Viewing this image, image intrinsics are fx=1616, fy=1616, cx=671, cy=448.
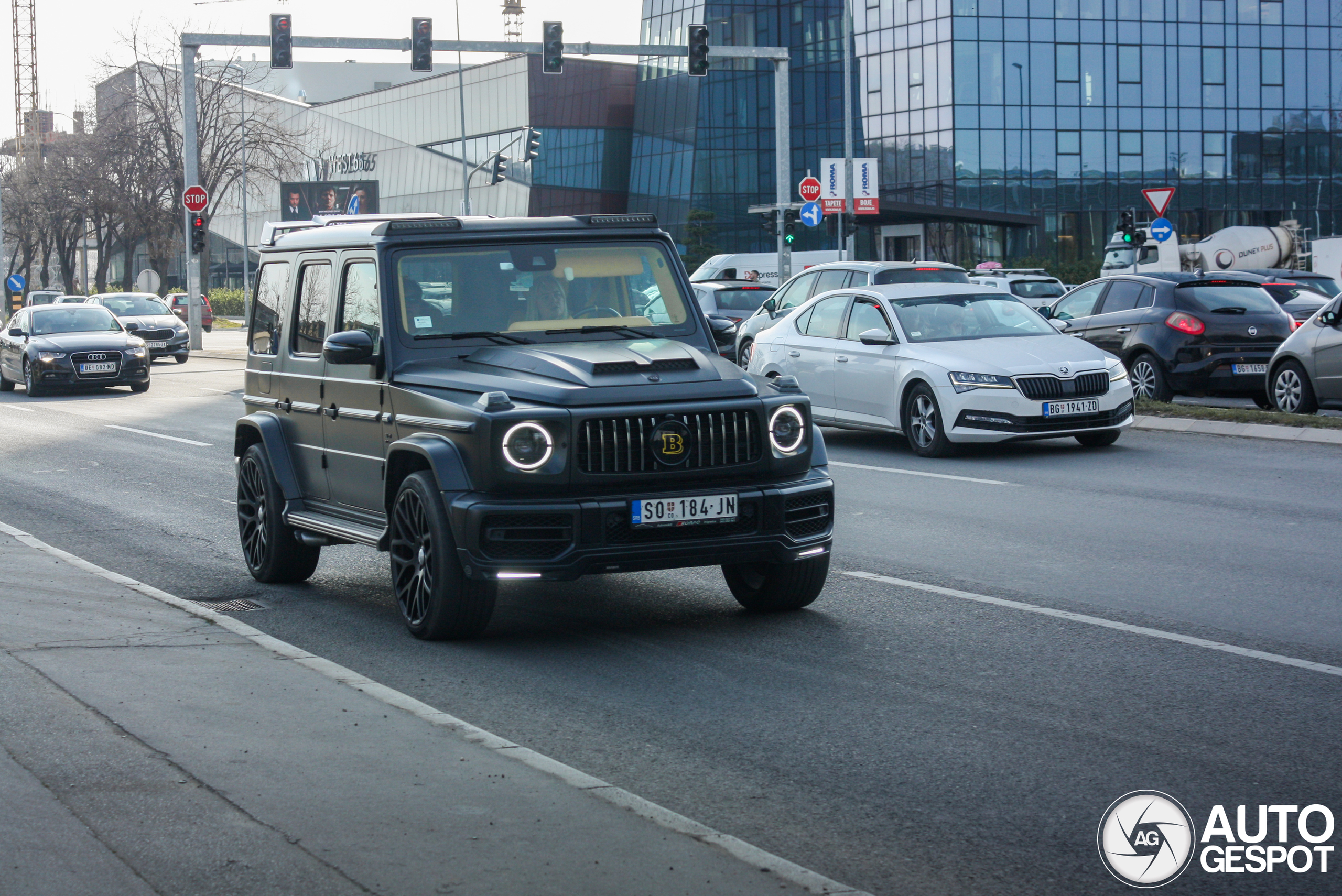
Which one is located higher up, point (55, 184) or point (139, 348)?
point (55, 184)

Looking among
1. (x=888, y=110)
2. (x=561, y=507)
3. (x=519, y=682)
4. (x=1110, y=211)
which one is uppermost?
(x=888, y=110)

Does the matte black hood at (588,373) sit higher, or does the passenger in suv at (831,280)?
the passenger in suv at (831,280)

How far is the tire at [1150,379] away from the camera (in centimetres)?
1925

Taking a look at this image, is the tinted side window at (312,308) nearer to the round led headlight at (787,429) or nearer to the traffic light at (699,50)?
the round led headlight at (787,429)

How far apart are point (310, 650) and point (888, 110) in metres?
64.6

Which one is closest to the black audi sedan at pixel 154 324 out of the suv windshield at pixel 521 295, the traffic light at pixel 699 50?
the traffic light at pixel 699 50

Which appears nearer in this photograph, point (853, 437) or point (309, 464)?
point (309, 464)

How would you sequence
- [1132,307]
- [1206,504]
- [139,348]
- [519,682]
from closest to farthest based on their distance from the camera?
1. [519,682]
2. [1206,504]
3. [1132,307]
4. [139,348]

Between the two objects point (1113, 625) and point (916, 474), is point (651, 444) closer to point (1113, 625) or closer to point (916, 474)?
point (1113, 625)

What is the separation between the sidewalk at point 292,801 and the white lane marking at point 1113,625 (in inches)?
128

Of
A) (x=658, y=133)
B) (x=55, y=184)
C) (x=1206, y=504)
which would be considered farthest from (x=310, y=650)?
(x=55, y=184)

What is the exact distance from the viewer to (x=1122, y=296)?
19.8 metres

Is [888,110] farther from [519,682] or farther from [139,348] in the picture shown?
[519,682]

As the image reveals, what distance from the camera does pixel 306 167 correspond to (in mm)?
102500
